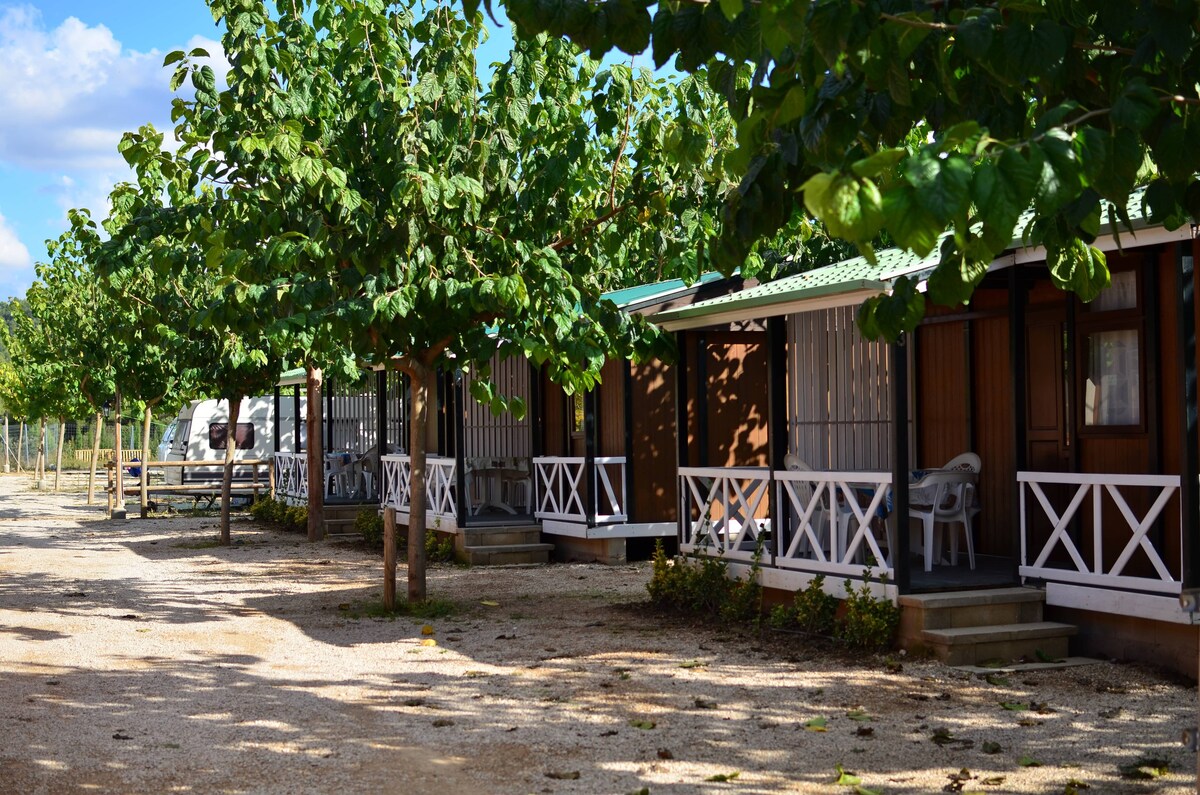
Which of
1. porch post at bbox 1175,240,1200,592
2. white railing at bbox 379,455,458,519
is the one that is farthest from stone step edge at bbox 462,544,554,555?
porch post at bbox 1175,240,1200,592

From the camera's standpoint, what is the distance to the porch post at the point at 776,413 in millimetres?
10234

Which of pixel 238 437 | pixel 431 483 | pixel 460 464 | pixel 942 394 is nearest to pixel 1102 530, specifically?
pixel 942 394

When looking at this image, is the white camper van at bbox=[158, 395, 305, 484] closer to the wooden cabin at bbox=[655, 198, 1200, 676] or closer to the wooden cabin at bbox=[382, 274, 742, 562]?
the wooden cabin at bbox=[382, 274, 742, 562]

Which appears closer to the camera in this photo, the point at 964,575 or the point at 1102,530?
the point at 1102,530

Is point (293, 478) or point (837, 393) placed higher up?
point (837, 393)

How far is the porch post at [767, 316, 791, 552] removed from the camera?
10.2 meters

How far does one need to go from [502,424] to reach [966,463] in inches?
402

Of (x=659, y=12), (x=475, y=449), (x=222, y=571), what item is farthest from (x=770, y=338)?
(x=475, y=449)

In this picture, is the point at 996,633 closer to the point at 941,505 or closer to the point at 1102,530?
the point at 1102,530

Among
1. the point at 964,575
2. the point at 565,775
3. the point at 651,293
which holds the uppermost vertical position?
the point at 651,293

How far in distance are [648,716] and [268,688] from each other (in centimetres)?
258

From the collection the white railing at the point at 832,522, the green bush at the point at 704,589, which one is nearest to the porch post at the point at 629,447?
the green bush at the point at 704,589

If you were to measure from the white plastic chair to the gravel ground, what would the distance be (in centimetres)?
142

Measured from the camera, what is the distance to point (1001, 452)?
34.8ft
